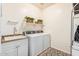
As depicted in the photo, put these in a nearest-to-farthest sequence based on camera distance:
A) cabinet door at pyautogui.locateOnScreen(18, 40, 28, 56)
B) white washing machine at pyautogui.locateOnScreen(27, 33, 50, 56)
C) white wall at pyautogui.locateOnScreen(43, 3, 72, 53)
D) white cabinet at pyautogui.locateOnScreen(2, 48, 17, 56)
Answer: white cabinet at pyautogui.locateOnScreen(2, 48, 17, 56) < cabinet door at pyautogui.locateOnScreen(18, 40, 28, 56) < white wall at pyautogui.locateOnScreen(43, 3, 72, 53) < white washing machine at pyautogui.locateOnScreen(27, 33, 50, 56)

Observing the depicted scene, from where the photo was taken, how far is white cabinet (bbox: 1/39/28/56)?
130 centimetres

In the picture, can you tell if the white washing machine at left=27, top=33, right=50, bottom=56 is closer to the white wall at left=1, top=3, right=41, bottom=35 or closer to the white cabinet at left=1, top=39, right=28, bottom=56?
the white cabinet at left=1, top=39, right=28, bottom=56

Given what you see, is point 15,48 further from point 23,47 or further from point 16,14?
point 16,14

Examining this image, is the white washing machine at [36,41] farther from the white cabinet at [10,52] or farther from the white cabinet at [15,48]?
the white cabinet at [10,52]

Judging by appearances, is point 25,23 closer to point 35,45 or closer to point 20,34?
point 20,34

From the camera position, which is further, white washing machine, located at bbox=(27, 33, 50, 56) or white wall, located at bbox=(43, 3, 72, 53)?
white washing machine, located at bbox=(27, 33, 50, 56)

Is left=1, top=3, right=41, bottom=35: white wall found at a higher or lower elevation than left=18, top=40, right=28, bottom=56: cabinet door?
higher

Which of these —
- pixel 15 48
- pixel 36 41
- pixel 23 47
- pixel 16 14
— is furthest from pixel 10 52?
pixel 16 14

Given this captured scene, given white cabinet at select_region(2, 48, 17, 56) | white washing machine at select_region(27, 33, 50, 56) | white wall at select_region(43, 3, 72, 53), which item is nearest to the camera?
white cabinet at select_region(2, 48, 17, 56)

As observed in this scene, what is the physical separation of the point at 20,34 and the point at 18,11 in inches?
17.8

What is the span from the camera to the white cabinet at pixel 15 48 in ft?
4.26

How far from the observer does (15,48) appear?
1.46 metres

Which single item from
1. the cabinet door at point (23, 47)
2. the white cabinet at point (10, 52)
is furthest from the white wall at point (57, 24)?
the white cabinet at point (10, 52)

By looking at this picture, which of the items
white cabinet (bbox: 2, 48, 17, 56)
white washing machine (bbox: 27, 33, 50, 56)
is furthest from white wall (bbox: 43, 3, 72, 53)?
white cabinet (bbox: 2, 48, 17, 56)
